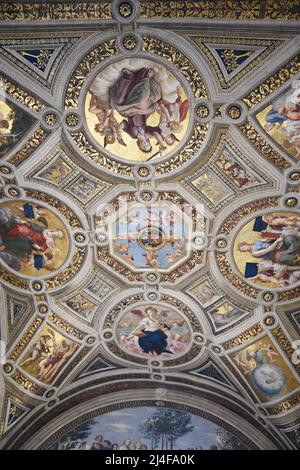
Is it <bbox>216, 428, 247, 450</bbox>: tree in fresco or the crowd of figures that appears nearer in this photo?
<bbox>216, 428, 247, 450</bbox>: tree in fresco

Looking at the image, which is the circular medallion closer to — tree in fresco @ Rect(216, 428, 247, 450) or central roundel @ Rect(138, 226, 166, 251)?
central roundel @ Rect(138, 226, 166, 251)

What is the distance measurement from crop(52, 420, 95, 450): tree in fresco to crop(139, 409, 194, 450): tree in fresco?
165 centimetres

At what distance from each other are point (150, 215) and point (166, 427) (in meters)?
6.93

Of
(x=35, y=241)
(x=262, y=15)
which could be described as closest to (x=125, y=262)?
(x=35, y=241)

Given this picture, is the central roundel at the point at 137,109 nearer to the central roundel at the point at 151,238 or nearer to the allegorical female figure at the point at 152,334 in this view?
the central roundel at the point at 151,238

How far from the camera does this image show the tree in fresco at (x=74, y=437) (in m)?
16.0

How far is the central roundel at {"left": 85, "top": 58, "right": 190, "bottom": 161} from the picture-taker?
451 inches

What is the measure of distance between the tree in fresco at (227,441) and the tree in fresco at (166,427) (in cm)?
87

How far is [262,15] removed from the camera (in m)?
10.4

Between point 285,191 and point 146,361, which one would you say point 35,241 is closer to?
point 146,361

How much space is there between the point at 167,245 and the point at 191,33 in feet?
18.3

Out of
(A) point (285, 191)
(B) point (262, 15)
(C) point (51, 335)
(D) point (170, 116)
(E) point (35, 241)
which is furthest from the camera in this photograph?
(C) point (51, 335)

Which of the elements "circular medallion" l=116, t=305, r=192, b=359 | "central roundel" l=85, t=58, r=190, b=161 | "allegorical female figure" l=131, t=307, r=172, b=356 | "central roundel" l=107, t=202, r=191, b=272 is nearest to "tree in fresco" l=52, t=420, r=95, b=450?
"circular medallion" l=116, t=305, r=192, b=359
